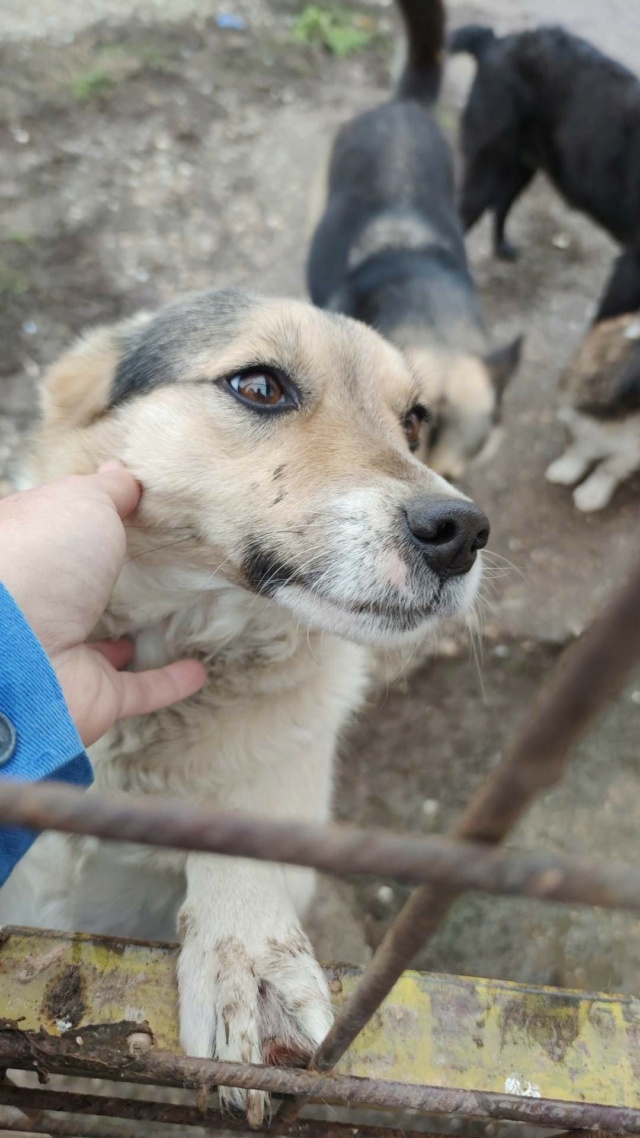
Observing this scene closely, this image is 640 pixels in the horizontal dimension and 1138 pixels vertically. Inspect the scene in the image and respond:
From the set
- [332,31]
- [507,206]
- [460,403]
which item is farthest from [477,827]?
[332,31]

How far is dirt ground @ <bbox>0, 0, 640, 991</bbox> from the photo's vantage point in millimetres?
3174

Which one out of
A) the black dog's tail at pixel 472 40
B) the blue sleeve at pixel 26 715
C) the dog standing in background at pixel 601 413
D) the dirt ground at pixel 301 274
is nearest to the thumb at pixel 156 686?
the blue sleeve at pixel 26 715

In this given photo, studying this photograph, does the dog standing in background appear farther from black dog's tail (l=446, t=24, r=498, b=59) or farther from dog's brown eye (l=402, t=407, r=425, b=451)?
black dog's tail (l=446, t=24, r=498, b=59)

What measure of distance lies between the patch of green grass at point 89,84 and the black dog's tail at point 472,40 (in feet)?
8.05

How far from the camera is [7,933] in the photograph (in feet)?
4.36

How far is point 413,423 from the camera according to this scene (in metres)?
2.40

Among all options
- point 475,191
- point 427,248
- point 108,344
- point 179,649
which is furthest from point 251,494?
point 475,191

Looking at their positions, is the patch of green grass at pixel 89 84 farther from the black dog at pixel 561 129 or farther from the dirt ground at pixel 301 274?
the black dog at pixel 561 129

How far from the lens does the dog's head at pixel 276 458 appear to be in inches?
65.9

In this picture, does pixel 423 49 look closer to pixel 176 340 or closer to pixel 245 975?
pixel 176 340

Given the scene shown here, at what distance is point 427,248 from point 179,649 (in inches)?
128

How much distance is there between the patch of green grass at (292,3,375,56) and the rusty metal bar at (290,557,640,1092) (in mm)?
7377

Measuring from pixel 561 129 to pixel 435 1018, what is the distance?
4.87 m

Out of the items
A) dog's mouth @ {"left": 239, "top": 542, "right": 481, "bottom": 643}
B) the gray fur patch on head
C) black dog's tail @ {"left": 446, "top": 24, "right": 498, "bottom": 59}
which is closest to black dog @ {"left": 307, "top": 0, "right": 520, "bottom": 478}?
black dog's tail @ {"left": 446, "top": 24, "right": 498, "bottom": 59}
